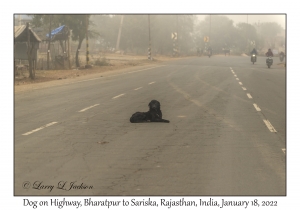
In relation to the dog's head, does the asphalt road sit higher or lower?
lower

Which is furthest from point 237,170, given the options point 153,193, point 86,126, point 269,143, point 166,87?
point 166,87

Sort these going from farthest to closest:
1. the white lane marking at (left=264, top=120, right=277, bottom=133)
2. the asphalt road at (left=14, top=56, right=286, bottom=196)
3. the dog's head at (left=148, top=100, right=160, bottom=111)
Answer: the dog's head at (left=148, top=100, right=160, bottom=111) < the white lane marking at (left=264, top=120, right=277, bottom=133) < the asphalt road at (left=14, top=56, right=286, bottom=196)

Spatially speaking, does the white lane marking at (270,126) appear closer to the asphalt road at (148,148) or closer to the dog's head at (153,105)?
the asphalt road at (148,148)

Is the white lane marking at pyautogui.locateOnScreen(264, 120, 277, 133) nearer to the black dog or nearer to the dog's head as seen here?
the black dog

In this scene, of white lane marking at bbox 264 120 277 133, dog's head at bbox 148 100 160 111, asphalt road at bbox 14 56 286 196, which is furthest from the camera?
dog's head at bbox 148 100 160 111

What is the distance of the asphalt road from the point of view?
6965 mm

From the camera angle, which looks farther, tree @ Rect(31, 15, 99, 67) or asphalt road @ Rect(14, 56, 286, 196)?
tree @ Rect(31, 15, 99, 67)

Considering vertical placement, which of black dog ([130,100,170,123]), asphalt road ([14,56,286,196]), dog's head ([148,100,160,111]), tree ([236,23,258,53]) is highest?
tree ([236,23,258,53])

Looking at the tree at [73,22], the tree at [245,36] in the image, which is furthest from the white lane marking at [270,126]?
the tree at [245,36]

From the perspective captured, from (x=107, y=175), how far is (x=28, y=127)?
16.6ft

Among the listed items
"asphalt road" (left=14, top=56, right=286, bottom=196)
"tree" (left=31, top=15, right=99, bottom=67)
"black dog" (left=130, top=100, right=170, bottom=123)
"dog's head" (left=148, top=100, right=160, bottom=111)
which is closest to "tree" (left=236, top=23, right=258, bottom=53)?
"tree" (left=31, top=15, right=99, bottom=67)

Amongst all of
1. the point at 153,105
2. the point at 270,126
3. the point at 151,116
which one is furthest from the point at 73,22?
the point at 270,126

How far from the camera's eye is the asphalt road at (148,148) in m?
6.96

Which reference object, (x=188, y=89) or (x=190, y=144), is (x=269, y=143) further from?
(x=188, y=89)
